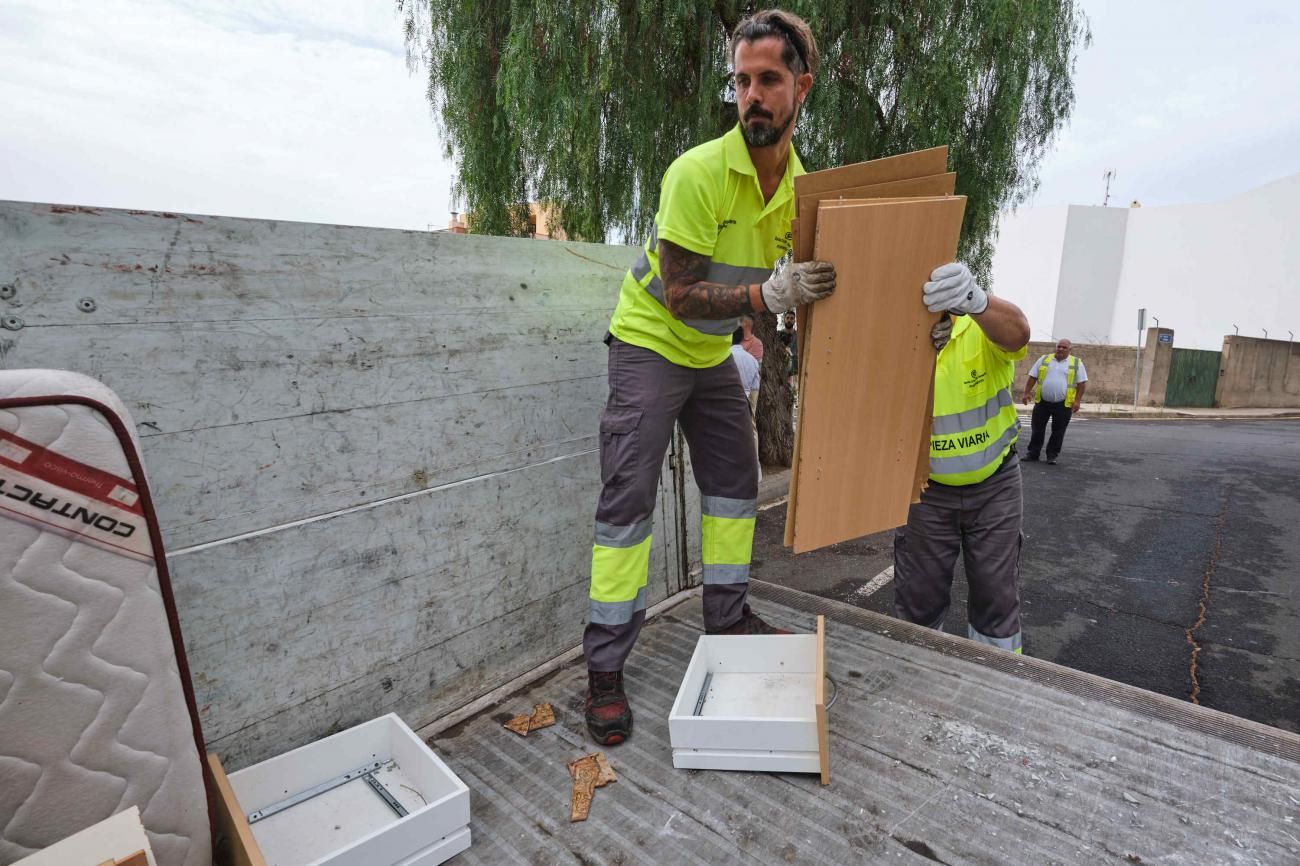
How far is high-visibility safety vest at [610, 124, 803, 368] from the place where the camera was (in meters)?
1.98

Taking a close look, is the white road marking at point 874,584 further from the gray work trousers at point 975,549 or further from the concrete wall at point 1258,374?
the concrete wall at point 1258,374

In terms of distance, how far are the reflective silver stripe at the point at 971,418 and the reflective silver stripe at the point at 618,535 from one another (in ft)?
3.81

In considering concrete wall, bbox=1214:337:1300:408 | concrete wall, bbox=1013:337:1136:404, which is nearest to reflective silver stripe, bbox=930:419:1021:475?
concrete wall, bbox=1013:337:1136:404

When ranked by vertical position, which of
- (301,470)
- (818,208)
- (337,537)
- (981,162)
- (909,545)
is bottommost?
(909,545)

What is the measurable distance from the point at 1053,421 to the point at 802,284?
8752 mm

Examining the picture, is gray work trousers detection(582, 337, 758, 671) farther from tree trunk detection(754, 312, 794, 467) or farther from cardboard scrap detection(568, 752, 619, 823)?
tree trunk detection(754, 312, 794, 467)

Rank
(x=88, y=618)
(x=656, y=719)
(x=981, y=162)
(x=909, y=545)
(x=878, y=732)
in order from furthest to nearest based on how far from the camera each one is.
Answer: (x=981, y=162)
(x=909, y=545)
(x=656, y=719)
(x=878, y=732)
(x=88, y=618)

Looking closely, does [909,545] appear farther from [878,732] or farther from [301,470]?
[301,470]

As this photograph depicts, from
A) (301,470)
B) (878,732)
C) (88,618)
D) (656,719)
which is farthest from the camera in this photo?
(656,719)

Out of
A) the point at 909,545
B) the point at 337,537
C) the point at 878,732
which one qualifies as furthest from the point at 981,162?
the point at 337,537

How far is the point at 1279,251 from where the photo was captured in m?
21.0

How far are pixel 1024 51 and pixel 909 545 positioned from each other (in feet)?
19.9

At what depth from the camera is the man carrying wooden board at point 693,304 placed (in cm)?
198

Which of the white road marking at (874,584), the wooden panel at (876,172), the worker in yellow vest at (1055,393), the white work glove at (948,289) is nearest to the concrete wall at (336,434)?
the wooden panel at (876,172)
